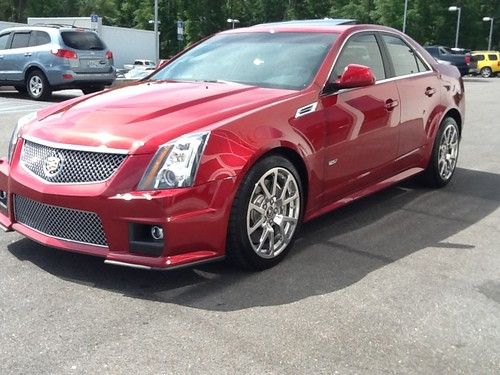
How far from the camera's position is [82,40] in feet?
48.4

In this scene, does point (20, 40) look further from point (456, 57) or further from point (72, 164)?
point (456, 57)

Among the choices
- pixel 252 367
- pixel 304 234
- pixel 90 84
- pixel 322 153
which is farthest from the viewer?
pixel 90 84

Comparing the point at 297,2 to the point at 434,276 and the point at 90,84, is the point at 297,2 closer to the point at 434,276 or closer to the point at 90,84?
the point at 90,84

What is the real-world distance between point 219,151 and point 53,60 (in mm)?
11797

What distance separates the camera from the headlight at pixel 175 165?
3504mm

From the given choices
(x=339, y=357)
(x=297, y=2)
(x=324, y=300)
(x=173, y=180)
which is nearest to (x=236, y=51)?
(x=173, y=180)

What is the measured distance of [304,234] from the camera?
4.84m

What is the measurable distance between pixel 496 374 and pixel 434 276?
1.20 meters

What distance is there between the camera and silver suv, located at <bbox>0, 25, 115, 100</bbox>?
14.3m

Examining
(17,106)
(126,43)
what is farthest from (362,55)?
(126,43)

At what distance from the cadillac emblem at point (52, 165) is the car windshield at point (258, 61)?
1.49 meters

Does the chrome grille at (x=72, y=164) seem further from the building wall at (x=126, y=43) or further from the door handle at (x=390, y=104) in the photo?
the building wall at (x=126, y=43)

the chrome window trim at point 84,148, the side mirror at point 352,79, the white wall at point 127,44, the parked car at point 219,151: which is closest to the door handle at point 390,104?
the parked car at point 219,151

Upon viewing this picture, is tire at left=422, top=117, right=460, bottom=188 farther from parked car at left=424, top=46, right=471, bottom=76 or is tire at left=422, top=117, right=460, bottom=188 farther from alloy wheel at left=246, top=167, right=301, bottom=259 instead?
parked car at left=424, top=46, right=471, bottom=76
